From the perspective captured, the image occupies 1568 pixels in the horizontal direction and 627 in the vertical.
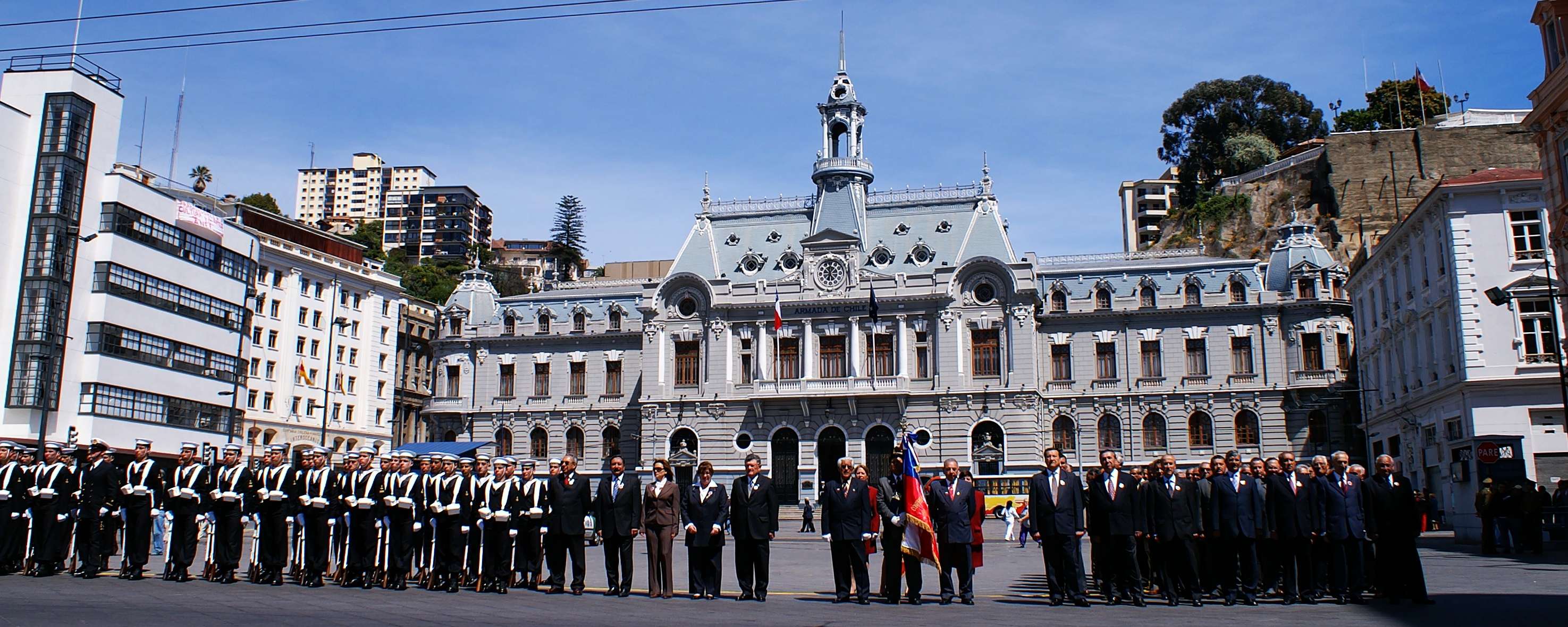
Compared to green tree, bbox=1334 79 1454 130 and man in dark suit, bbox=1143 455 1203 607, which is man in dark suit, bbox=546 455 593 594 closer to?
man in dark suit, bbox=1143 455 1203 607

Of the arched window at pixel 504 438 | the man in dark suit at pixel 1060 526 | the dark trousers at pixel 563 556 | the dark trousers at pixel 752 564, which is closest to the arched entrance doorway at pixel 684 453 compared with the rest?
the arched window at pixel 504 438

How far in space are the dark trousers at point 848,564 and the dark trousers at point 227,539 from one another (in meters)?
9.00

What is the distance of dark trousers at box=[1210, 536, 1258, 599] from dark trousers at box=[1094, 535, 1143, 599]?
112 centimetres

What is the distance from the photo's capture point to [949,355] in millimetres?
53281

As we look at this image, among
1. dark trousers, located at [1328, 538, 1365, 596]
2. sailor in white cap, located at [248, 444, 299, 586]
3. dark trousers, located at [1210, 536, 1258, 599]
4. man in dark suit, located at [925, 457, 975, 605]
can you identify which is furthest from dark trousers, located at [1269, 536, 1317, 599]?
sailor in white cap, located at [248, 444, 299, 586]

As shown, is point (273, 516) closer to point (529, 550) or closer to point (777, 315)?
point (529, 550)

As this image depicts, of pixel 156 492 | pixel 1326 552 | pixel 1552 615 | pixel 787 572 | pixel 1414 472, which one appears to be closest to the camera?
pixel 1552 615

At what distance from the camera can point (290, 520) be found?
1983 cm

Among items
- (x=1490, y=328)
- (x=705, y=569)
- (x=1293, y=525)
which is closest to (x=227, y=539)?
(x=705, y=569)

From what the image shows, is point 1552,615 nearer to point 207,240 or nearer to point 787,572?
point 787,572

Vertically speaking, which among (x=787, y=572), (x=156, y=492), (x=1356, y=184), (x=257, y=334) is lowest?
(x=787, y=572)

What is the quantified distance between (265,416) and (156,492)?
1677 inches

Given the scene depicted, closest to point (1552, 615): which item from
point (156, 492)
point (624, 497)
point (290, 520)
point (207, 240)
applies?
point (624, 497)

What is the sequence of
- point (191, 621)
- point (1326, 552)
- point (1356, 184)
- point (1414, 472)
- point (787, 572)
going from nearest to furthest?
point (191, 621) → point (1326, 552) → point (787, 572) → point (1414, 472) → point (1356, 184)
